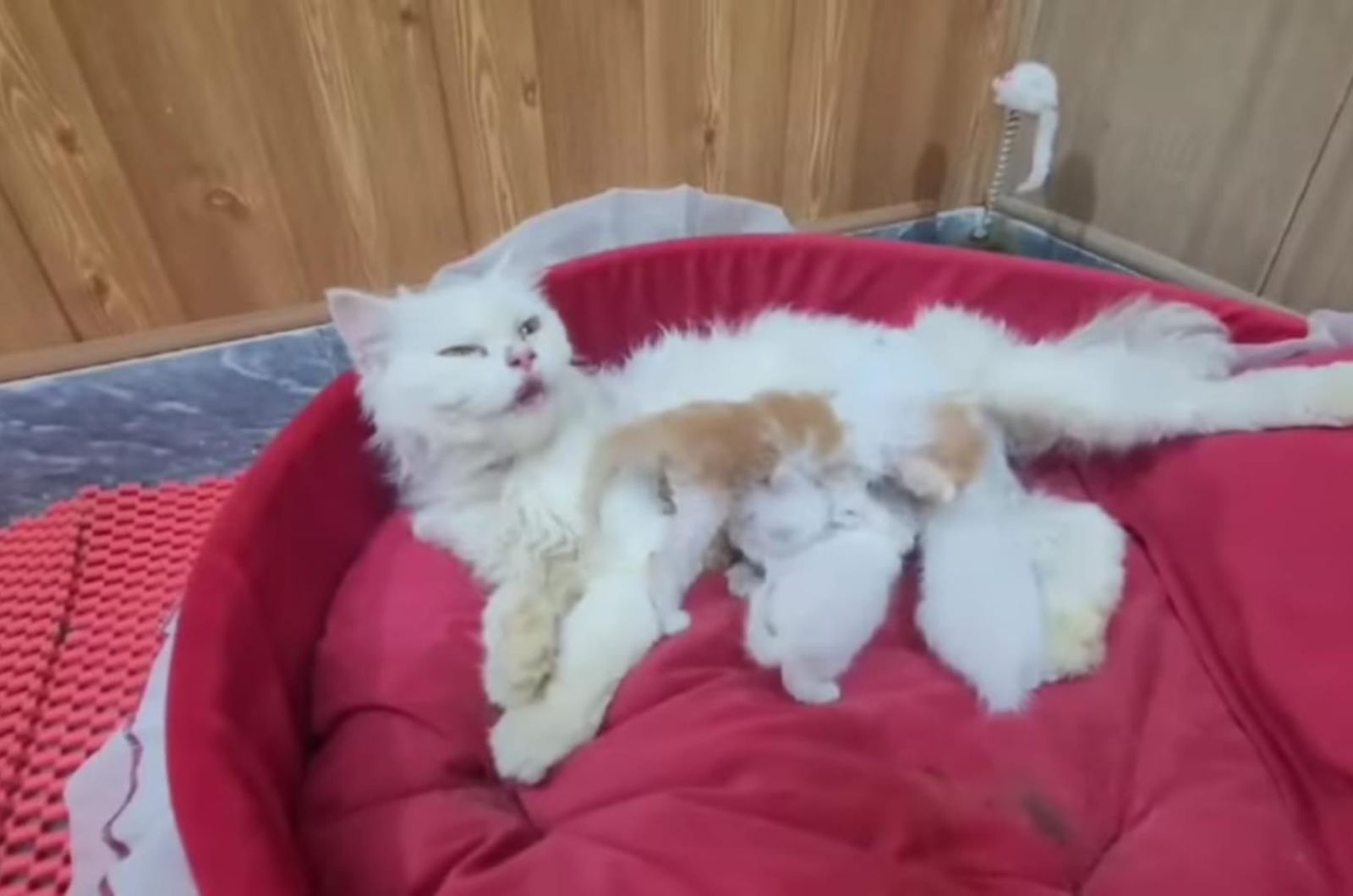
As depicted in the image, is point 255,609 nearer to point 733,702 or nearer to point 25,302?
point 733,702

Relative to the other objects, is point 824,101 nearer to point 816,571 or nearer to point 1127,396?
point 1127,396

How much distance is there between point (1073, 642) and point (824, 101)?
1021mm

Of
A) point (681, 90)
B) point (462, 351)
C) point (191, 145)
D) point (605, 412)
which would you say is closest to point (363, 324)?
point (462, 351)

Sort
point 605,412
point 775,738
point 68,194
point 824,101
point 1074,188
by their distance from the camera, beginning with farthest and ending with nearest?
point 1074,188 < point 824,101 < point 68,194 < point 605,412 < point 775,738

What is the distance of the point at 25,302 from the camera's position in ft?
4.55

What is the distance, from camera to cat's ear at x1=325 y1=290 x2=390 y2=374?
1007 mm

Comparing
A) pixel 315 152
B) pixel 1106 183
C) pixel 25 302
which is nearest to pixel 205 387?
pixel 25 302

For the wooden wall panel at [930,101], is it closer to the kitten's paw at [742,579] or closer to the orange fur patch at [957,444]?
the orange fur patch at [957,444]

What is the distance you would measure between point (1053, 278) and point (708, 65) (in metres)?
0.62

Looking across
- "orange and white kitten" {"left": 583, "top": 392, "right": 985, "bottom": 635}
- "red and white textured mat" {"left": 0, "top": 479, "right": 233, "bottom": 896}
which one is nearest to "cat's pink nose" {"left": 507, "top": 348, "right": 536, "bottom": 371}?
"orange and white kitten" {"left": 583, "top": 392, "right": 985, "bottom": 635}

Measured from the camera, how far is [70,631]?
1263 mm

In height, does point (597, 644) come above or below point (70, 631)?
above

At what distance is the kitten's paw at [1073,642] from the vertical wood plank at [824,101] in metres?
0.96

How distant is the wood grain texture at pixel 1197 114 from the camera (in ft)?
4.49
